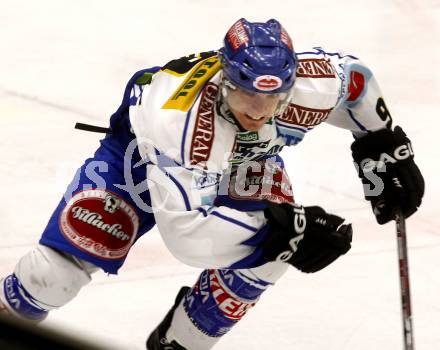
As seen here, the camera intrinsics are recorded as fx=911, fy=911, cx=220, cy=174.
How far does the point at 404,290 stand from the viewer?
2697 millimetres

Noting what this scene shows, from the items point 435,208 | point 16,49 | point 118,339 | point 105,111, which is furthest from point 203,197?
point 16,49

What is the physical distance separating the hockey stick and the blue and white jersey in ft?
1.63

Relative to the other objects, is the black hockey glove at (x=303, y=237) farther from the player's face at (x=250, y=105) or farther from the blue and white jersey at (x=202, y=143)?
the player's face at (x=250, y=105)

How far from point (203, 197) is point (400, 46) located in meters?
2.75

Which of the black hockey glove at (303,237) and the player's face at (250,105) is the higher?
the player's face at (250,105)

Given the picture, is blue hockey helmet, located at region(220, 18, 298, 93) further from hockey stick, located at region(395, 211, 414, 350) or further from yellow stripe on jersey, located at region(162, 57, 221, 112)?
hockey stick, located at region(395, 211, 414, 350)

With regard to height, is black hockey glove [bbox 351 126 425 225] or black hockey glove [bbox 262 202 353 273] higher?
black hockey glove [bbox 262 202 353 273]

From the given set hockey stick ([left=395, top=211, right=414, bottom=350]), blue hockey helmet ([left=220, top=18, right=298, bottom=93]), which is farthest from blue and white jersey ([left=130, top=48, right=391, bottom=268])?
hockey stick ([left=395, top=211, right=414, bottom=350])

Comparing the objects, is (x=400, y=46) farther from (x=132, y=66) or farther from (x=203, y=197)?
(x=203, y=197)

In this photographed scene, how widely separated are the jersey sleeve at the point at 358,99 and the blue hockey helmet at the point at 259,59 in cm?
37

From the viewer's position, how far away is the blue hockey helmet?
6.88 ft

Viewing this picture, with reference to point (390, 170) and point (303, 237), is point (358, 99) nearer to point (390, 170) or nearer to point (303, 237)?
point (390, 170)

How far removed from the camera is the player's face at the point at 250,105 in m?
2.12

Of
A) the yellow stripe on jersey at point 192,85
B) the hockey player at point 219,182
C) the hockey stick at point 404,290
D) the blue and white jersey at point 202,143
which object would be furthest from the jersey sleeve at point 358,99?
the yellow stripe on jersey at point 192,85
